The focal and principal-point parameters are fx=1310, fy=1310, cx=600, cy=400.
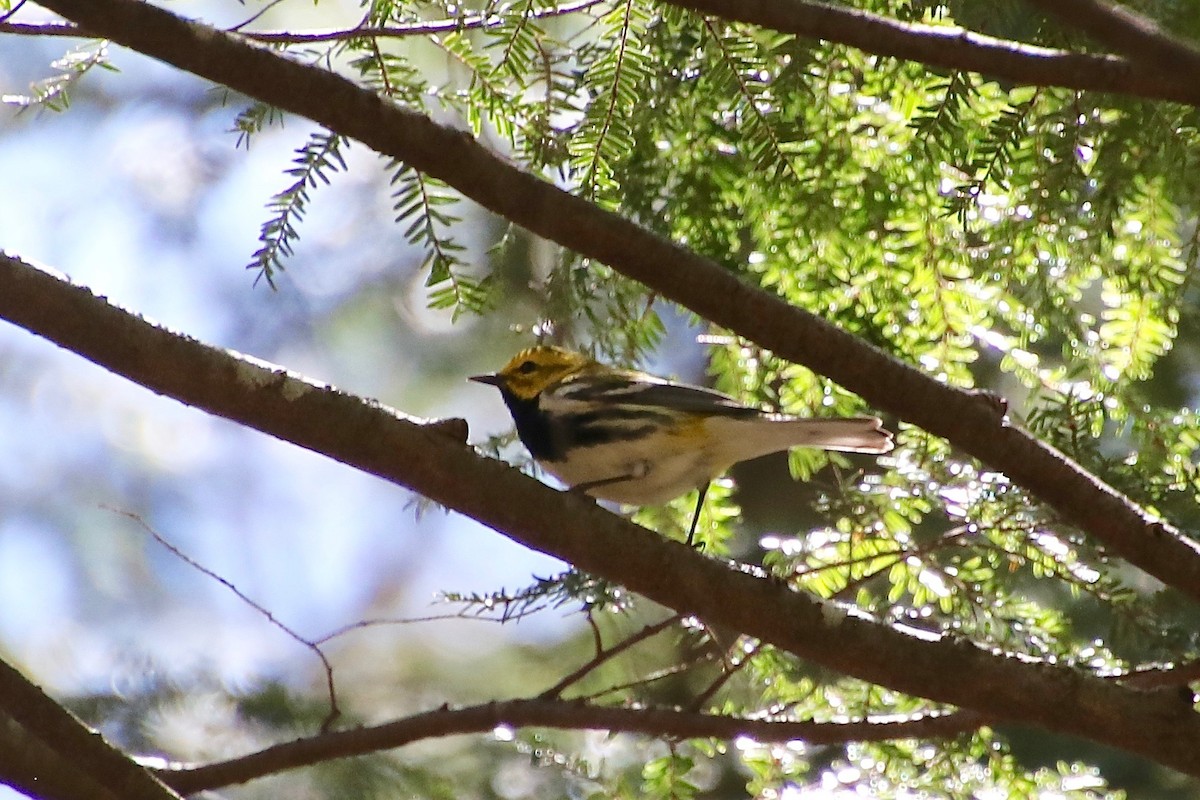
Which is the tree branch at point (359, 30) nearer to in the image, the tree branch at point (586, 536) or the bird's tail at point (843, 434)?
the tree branch at point (586, 536)

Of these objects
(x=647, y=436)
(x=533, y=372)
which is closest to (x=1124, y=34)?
(x=647, y=436)

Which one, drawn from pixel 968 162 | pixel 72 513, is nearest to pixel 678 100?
pixel 968 162

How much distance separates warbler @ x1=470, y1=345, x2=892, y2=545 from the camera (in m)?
2.18

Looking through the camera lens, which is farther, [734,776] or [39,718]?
[734,776]

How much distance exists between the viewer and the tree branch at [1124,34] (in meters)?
1.05

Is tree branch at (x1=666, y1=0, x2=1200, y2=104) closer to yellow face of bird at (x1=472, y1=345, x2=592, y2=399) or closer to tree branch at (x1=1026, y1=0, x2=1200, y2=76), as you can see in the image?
tree branch at (x1=1026, y1=0, x2=1200, y2=76)

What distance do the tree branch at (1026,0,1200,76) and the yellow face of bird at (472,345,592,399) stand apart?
163cm

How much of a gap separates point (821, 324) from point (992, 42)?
43 centimetres

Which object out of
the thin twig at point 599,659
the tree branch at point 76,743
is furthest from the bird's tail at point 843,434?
the tree branch at point 76,743

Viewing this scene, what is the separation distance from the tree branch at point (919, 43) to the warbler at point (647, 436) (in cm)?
91

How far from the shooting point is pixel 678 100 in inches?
78.4

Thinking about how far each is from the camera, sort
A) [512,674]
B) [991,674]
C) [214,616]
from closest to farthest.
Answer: [991,674]
[512,674]
[214,616]

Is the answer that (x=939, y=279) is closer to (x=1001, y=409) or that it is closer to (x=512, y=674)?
(x=1001, y=409)

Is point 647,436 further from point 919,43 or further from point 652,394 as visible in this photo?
point 919,43
